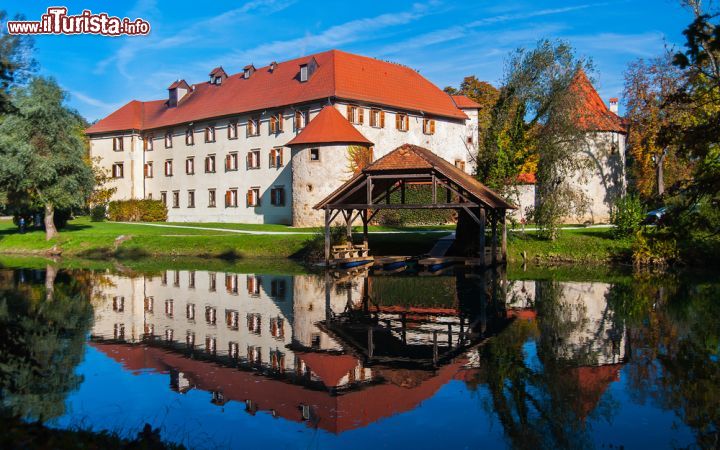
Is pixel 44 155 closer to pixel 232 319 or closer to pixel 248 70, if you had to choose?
pixel 248 70

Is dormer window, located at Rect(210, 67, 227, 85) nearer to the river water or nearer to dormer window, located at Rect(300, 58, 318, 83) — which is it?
dormer window, located at Rect(300, 58, 318, 83)

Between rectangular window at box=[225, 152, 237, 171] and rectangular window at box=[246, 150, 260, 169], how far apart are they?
1765 mm

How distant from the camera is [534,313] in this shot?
19047mm

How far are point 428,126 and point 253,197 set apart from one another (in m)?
14.9

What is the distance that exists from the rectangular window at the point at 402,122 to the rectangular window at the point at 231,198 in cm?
1408

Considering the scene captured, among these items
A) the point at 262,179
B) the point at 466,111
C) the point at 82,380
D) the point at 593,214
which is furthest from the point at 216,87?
the point at 82,380

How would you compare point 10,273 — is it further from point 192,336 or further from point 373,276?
point 192,336

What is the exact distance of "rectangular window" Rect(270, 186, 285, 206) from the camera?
52906 mm

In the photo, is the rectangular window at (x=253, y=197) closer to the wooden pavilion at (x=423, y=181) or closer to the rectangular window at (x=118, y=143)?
the rectangular window at (x=118, y=143)

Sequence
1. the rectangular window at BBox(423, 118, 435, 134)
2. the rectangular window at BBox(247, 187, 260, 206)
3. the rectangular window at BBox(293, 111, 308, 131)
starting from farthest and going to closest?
the rectangular window at BBox(423, 118, 435, 134) < the rectangular window at BBox(247, 187, 260, 206) < the rectangular window at BBox(293, 111, 308, 131)

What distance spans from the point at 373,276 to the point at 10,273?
15281 millimetres

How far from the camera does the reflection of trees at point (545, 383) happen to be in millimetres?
9469

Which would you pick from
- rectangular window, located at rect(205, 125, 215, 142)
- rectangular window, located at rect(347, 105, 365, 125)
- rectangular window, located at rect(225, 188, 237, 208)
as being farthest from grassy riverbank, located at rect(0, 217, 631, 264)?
rectangular window, located at rect(205, 125, 215, 142)

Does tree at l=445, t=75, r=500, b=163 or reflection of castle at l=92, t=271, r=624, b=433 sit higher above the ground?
tree at l=445, t=75, r=500, b=163
